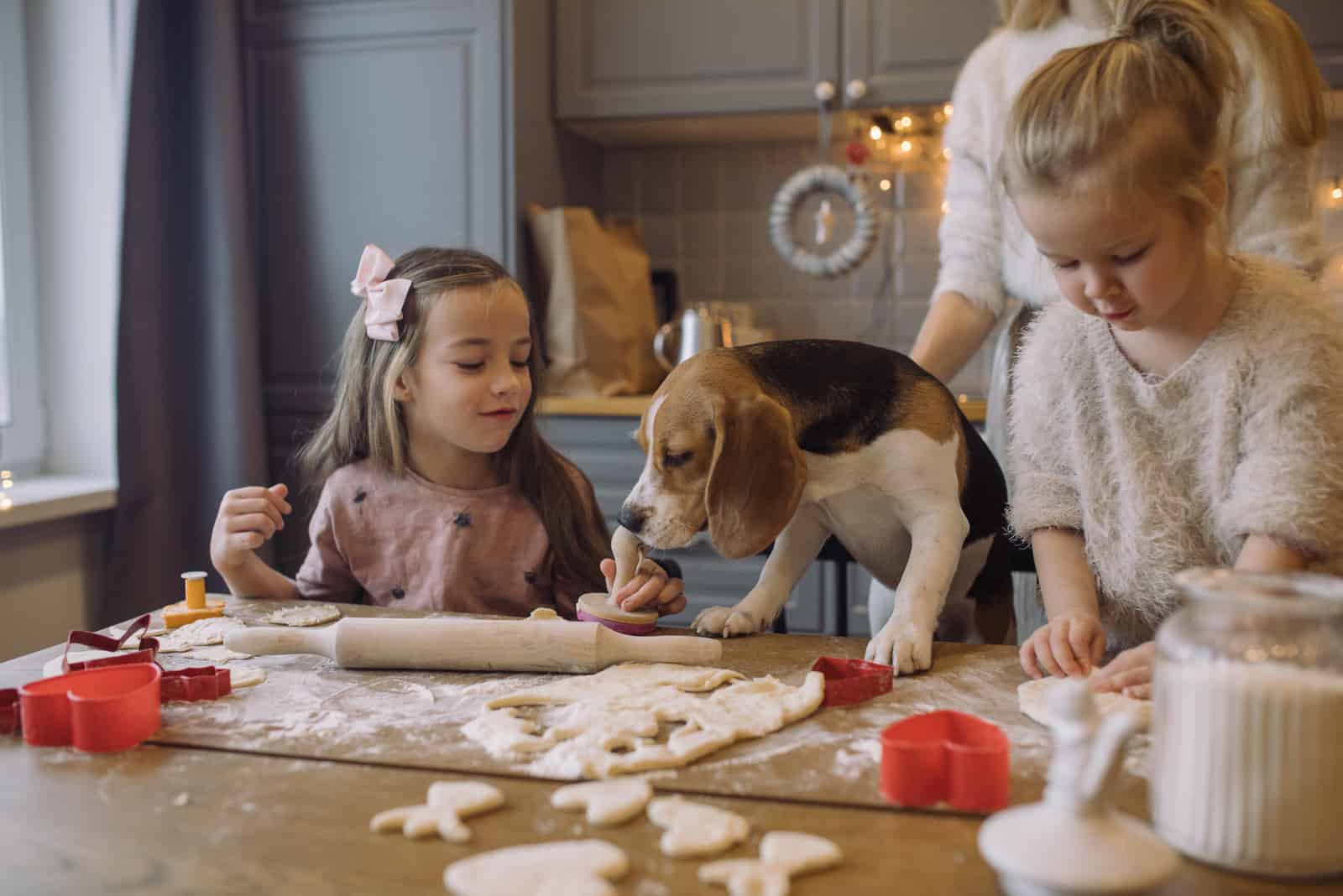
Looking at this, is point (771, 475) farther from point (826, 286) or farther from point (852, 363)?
point (826, 286)

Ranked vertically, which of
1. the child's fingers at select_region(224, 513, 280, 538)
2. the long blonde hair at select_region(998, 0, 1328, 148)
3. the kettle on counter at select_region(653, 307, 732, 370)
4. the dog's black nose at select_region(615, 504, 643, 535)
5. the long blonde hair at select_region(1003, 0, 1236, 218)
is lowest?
the child's fingers at select_region(224, 513, 280, 538)

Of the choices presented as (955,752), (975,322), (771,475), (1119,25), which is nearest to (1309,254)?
(975,322)

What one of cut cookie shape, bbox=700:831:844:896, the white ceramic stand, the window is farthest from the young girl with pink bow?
the window

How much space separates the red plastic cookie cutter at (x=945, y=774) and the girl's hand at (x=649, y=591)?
A: 453mm

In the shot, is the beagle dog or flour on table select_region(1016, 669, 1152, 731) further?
the beagle dog

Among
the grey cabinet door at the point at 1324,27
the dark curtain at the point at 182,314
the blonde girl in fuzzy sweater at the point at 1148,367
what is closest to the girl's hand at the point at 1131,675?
the blonde girl in fuzzy sweater at the point at 1148,367

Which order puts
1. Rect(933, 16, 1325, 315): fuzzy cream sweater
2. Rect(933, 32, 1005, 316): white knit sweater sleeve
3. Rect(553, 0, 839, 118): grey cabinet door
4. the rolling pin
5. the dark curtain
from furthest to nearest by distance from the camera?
1. Rect(553, 0, 839, 118): grey cabinet door
2. the dark curtain
3. Rect(933, 32, 1005, 316): white knit sweater sleeve
4. Rect(933, 16, 1325, 315): fuzzy cream sweater
5. the rolling pin

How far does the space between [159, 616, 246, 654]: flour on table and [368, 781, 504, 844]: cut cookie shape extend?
18.9 inches

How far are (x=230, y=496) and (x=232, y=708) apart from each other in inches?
21.6

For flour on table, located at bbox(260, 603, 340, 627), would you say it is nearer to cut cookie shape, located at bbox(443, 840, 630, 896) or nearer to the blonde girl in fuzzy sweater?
cut cookie shape, located at bbox(443, 840, 630, 896)

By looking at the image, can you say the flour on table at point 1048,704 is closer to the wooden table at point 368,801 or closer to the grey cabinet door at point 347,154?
the wooden table at point 368,801

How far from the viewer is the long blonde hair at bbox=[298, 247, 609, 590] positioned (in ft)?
5.07

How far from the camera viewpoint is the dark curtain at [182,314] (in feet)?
8.46

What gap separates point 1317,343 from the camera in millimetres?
1079
